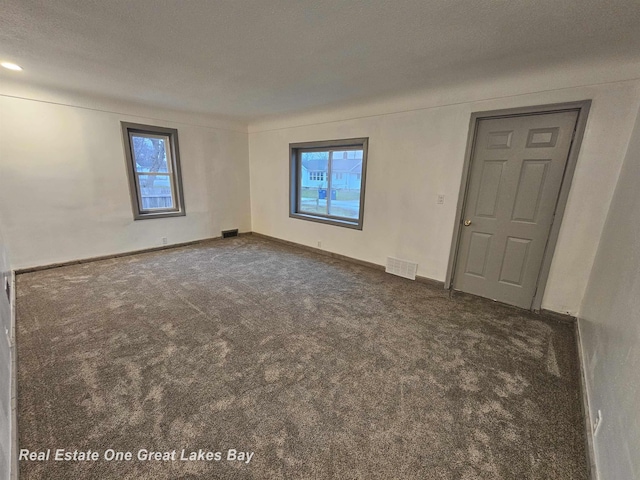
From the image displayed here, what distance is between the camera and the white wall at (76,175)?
3396 millimetres

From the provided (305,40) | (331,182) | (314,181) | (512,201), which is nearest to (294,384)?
(305,40)

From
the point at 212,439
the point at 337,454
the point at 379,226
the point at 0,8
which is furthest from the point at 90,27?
the point at 379,226

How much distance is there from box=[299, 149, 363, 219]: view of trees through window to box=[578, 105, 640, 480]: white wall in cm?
286

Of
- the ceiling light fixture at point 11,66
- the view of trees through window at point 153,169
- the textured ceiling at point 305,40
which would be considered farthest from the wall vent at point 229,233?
the ceiling light fixture at point 11,66

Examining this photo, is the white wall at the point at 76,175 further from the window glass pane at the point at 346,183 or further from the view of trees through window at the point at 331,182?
the window glass pane at the point at 346,183

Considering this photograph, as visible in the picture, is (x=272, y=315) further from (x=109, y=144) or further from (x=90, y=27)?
(x=109, y=144)

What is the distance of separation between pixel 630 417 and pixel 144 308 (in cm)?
358

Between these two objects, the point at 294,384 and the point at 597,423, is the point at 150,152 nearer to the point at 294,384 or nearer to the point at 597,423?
the point at 294,384

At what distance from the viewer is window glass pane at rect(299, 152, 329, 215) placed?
4.85 m

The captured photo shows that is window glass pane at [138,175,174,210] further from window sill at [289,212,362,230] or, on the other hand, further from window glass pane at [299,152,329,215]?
window glass pane at [299,152,329,215]

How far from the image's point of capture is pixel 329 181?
4.78m

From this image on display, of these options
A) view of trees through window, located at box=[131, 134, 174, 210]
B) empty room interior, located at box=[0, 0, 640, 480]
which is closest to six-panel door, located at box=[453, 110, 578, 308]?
empty room interior, located at box=[0, 0, 640, 480]

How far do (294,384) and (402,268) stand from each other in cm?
248

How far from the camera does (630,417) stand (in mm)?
1096
